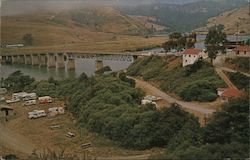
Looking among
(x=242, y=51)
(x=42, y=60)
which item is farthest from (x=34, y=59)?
(x=242, y=51)

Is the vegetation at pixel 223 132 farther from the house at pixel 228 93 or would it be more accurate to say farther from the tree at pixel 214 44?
the tree at pixel 214 44

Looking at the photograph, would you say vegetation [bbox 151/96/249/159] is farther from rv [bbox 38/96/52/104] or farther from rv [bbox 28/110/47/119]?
rv [bbox 38/96/52/104]

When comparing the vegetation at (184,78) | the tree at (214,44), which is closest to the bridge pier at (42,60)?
the vegetation at (184,78)

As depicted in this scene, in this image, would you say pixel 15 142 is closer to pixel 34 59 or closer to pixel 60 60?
pixel 60 60

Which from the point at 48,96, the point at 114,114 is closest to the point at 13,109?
the point at 48,96

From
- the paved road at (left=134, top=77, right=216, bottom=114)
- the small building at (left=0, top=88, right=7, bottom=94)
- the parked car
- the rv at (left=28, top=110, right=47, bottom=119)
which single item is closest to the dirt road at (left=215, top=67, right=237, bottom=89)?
the paved road at (left=134, top=77, right=216, bottom=114)
